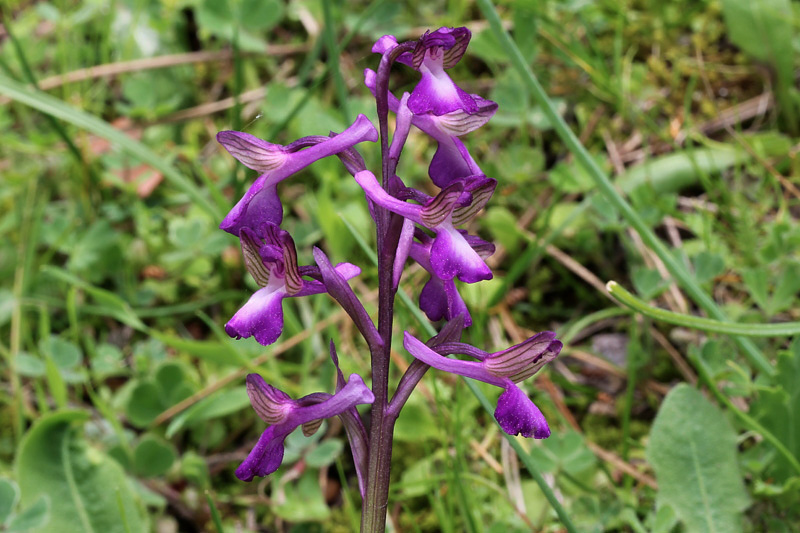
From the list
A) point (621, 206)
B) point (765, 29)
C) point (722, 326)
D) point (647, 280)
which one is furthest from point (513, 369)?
point (765, 29)

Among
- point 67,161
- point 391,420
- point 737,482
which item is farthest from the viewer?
point 67,161

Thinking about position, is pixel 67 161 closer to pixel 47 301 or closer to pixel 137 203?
pixel 137 203

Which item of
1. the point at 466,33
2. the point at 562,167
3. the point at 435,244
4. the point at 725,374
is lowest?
the point at 725,374

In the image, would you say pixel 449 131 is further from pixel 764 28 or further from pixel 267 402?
pixel 764 28

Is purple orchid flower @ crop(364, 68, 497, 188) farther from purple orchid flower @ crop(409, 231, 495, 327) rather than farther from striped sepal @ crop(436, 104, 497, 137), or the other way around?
purple orchid flower @ crop(409, 231, 495, 327)

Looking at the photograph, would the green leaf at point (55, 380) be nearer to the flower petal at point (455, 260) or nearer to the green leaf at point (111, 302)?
the green leaf at point (111, 302)

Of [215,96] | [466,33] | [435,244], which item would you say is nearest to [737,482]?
[435,244]
